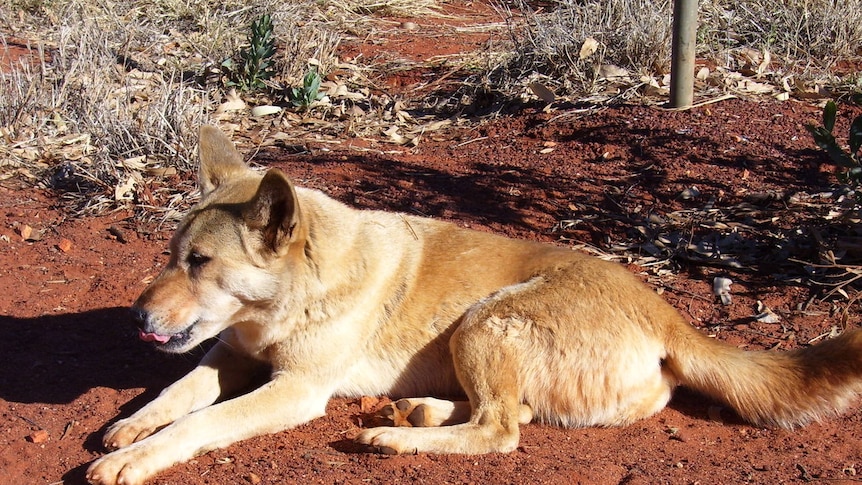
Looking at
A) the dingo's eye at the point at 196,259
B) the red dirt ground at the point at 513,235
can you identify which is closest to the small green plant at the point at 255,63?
the red dirt ground at the point at 513,235

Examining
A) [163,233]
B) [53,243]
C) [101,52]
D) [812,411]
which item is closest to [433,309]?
[812,411]

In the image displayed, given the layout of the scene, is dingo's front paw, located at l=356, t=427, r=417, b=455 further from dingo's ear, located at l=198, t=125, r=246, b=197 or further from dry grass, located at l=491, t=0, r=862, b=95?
dry grass, located at l=491, t=0, r=862, b=95

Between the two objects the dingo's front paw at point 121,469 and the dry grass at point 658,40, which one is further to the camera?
the dry grass at point 658,40

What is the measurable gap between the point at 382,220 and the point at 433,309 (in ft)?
1.91

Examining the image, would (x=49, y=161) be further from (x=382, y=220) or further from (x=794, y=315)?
(x=794, y=315)

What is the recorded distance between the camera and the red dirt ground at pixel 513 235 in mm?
3854

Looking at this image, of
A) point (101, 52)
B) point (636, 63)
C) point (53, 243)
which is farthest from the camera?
point (101, 52)

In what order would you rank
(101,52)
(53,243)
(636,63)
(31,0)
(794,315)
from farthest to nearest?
(31,0), (101,52), (636,63), (53,243), (794,315)

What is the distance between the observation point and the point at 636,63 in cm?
792

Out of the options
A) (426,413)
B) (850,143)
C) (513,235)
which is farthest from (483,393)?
(850,143)

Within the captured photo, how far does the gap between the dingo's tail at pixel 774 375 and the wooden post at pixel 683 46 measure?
3.33 metres

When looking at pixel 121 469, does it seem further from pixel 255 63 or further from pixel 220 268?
pixel 255 63

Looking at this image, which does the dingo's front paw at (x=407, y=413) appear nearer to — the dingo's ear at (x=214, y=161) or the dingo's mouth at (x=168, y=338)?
the dingo's mouth at (x=168, y=338)

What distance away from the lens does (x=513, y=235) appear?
234 inches
